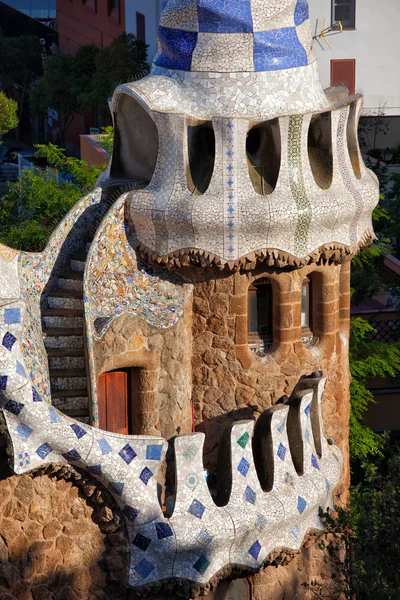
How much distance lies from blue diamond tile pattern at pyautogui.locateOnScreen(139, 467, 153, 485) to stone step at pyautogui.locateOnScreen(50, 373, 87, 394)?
140 cm

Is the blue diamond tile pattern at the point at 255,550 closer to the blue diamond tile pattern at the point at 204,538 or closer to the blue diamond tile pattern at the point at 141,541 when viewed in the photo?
the blue diamond tile pattern at the point at 204,538

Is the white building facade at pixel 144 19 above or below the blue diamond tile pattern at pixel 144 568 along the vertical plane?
above

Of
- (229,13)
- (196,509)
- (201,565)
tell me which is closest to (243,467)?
(196,509)

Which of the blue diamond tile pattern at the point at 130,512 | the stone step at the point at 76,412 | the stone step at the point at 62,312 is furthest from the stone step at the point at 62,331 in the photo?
the blue diamond tile pattern at the point at 130,512

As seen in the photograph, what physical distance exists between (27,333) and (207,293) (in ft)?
8.05

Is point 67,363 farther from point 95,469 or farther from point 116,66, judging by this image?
point 116,66

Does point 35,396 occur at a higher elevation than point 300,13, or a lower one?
lower

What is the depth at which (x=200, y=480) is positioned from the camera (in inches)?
687

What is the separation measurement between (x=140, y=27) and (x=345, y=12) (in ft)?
27.6

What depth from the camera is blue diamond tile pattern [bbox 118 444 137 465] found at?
55.5 ft

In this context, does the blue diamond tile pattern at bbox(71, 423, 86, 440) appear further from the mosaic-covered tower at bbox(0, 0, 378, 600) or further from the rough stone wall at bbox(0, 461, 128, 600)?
the mosaic-covered tower at bbox(0, 0, 378, 600)

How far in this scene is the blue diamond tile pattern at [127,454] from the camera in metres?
16.9

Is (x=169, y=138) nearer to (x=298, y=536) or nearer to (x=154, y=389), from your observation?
(x=154, y=389)

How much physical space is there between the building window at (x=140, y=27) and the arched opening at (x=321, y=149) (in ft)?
91.5
